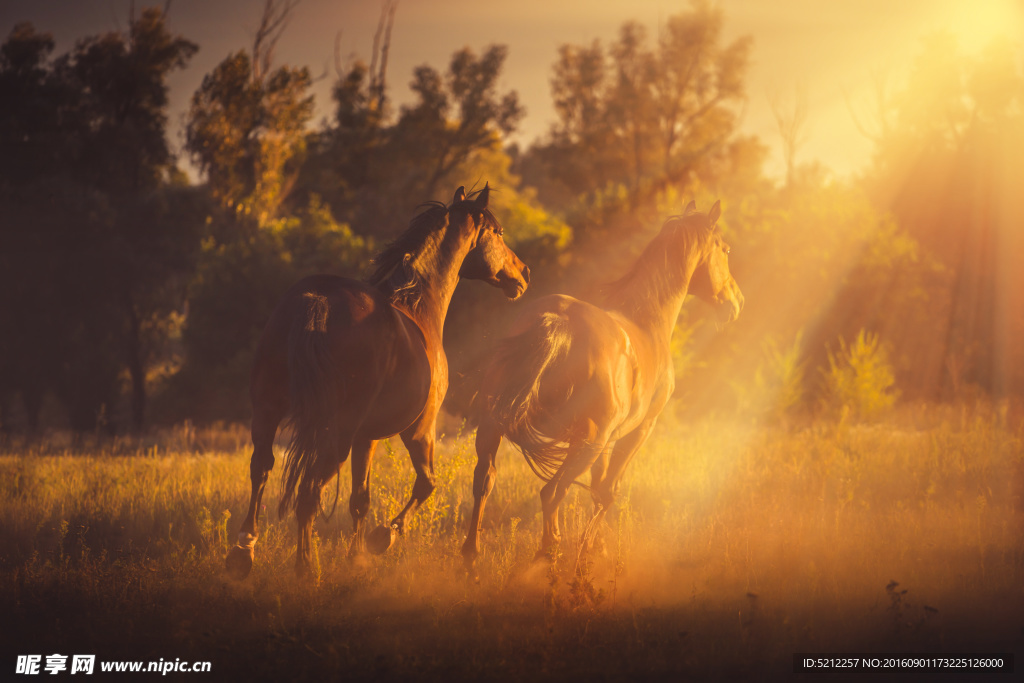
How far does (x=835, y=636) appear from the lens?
14.9 feet

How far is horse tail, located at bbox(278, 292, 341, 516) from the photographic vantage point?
15.0 ft

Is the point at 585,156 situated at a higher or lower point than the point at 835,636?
higher

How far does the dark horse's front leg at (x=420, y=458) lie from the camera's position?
542 centimetres

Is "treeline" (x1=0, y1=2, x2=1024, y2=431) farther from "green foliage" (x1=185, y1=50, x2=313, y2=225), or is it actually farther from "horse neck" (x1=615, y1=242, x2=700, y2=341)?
"horse neck" (x1=615, y1=242, x2=700, y2=341)

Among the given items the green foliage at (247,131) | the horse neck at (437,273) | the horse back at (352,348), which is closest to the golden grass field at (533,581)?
the horse back at (352,348)

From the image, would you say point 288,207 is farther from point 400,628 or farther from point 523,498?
point 400,628

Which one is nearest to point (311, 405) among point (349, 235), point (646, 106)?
point (349, 235)

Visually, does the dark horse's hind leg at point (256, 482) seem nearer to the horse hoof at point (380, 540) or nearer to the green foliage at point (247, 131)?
the horse hoof at point (380, 540)

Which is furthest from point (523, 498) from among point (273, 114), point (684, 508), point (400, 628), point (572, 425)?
point (273, 114)

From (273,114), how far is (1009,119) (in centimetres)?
2929

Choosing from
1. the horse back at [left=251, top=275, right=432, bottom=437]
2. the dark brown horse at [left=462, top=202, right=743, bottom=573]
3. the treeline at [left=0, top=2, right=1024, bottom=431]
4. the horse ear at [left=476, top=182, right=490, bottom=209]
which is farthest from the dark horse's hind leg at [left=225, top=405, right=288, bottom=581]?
the treeline at [left=0, top=2, right=1024, bottom=431]

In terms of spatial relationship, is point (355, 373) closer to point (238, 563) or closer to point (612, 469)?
point (238, 563)

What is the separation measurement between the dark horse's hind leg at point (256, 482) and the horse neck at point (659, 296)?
119 inches

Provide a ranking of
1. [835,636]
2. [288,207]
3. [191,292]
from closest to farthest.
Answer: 1. [835,636]
2. [191,292]
3. [288,207]
